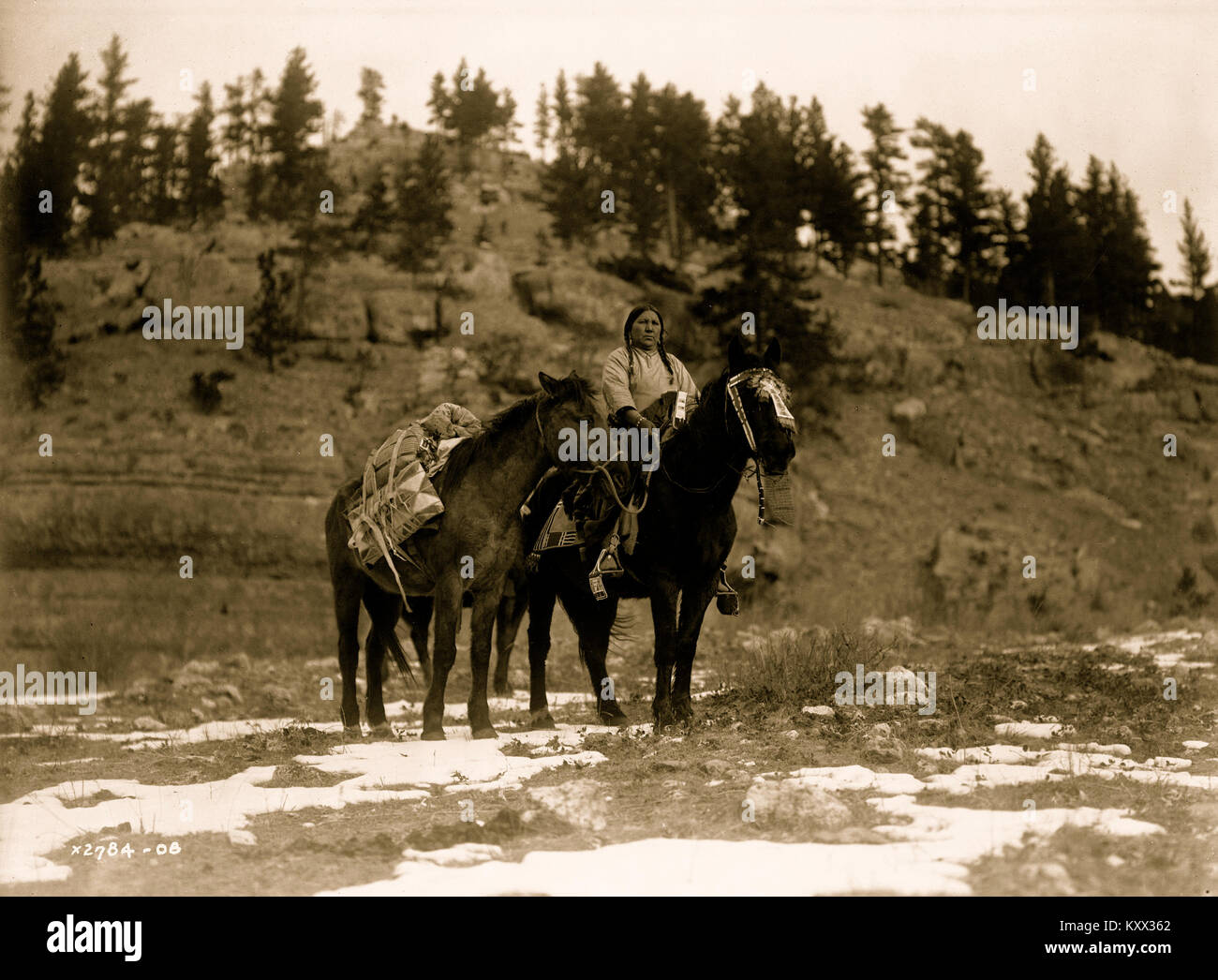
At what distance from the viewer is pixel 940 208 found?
4656cm

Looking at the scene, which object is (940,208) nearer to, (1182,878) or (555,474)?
(555,474)

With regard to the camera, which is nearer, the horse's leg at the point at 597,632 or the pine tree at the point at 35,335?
the horse's leg at the point at 597,632

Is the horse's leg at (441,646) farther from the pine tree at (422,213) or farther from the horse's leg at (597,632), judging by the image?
the pine tree at (422,213)

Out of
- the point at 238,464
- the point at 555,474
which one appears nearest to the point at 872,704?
the point at 555,474

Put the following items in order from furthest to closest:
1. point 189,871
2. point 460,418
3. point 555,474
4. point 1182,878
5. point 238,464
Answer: point 238,464
point 460,418
point 555,474
point 189,871
point 1182,878

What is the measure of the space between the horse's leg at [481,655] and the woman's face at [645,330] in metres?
2.35

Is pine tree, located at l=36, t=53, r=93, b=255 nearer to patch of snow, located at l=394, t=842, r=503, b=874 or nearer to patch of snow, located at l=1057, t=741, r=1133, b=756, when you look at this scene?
patch of snow, located at l=394, t=842, r=503, b=874

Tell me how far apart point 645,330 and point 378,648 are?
3.76 metres

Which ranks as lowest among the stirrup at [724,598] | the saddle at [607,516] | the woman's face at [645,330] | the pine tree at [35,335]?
the stirrup at [724,598]

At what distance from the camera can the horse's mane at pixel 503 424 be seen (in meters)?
8.98

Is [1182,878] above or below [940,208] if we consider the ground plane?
below

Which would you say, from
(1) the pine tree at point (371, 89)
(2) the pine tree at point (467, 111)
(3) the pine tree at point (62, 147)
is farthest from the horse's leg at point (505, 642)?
(1) the pine tree at point (371, 89)

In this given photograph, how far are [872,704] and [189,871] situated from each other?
5739mm

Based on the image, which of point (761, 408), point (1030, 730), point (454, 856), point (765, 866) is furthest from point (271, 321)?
point (765, 866)
